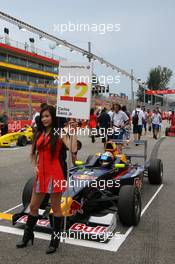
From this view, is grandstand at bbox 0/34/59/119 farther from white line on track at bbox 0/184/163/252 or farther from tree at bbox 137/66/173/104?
tree at bbox 137/66/173/104

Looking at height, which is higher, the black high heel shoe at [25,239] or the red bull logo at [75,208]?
the red bull logo at [75,208]

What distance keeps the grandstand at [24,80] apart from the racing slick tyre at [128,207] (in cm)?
1318

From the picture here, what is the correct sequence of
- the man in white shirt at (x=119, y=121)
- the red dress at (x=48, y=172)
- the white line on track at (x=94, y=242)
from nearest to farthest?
the red dress at (x=48, y=172)
the white line on track at (x=94, y=242)
the man in white shirt at (x=119, y=121)

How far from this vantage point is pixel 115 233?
14.0 ft

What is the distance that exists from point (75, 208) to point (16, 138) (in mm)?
9834

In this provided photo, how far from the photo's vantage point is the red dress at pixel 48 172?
3.72 meters

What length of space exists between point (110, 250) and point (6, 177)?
4296 millimetres

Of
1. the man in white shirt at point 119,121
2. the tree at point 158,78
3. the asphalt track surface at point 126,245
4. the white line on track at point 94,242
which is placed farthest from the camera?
the tree at point 158,78

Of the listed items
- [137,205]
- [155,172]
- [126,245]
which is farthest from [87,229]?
[155,172]

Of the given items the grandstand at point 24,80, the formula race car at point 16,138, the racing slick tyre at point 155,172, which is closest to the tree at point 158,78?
the grandstand at point 24,80

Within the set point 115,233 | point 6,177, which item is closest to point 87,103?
point 115,233

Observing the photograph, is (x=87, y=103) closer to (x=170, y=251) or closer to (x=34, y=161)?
(x=34, y=161)

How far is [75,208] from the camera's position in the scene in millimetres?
4297

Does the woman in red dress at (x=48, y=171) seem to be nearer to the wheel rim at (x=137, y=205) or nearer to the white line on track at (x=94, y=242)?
the white line on track at (x=94, y=242)
